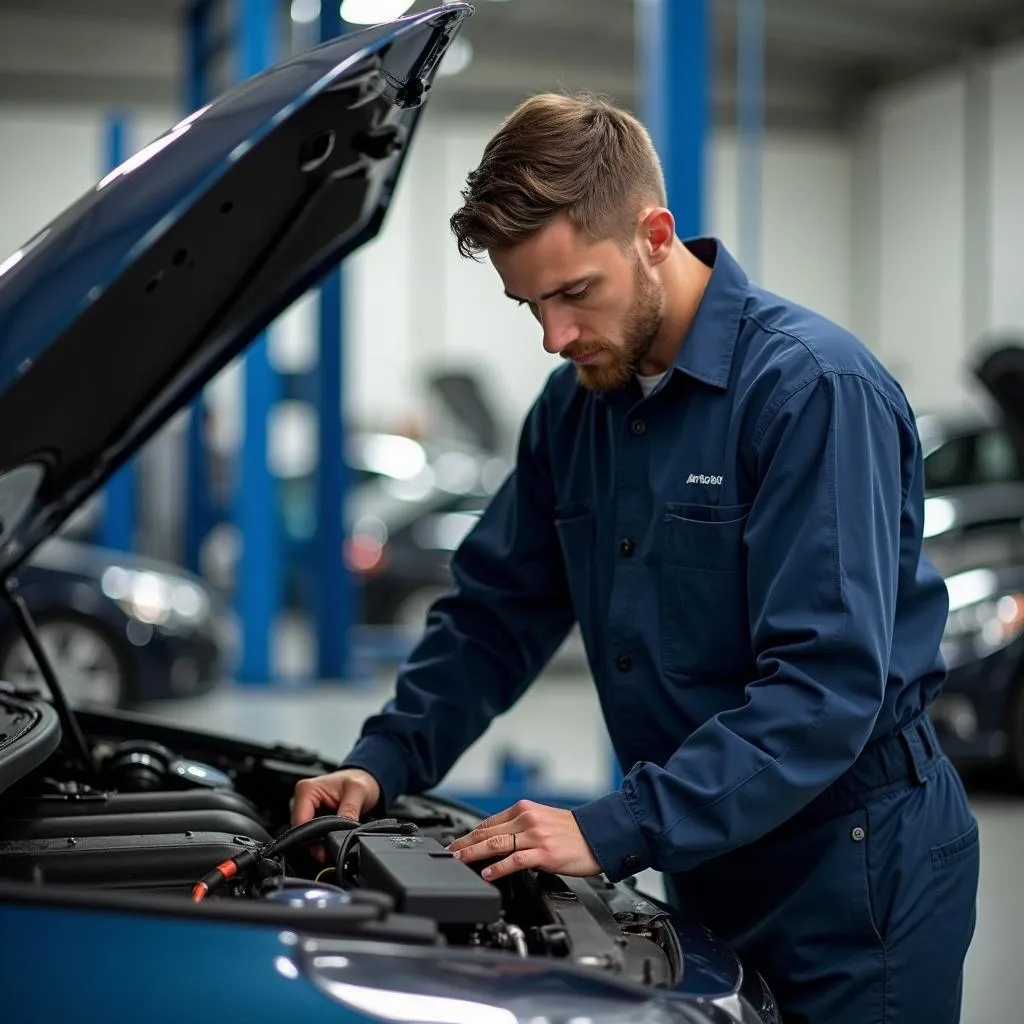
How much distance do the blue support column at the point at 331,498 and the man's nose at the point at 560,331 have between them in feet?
22.4

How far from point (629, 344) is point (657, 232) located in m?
0.14

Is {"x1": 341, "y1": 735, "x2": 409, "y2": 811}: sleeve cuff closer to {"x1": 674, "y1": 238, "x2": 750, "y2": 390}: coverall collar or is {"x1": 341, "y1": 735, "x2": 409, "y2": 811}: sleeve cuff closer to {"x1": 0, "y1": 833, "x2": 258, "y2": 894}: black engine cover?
{"x1": 0, "y1": 833, "x2": 258, "y2": 894}: black engine cover

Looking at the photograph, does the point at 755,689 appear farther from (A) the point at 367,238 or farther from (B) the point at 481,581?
(A) the point at 367,238

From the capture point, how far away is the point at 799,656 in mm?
1664

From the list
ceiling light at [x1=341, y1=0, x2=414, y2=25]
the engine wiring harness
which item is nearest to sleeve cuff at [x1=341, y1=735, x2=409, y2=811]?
the engine wiring harness

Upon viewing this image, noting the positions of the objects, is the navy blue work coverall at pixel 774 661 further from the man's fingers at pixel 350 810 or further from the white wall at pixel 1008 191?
the white wall at pixel 1008 191

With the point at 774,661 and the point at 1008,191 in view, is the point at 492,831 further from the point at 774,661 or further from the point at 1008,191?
the point at 1008,191

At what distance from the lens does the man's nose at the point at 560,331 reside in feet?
5.95

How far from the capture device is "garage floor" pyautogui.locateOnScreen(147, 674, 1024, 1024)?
3.77 m

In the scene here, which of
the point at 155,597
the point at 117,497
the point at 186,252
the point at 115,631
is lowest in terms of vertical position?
the point at 115,631

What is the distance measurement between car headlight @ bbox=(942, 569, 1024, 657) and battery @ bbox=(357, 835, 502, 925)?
156 inches

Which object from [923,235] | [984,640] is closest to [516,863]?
[984,640]

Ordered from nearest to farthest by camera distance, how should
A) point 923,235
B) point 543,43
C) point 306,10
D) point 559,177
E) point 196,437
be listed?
point 559,177, point 306,10, point 196,437, point 543,43, point 923,235

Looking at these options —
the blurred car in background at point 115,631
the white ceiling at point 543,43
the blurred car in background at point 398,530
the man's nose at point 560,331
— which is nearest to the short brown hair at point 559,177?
the man's nose at point 560,331
